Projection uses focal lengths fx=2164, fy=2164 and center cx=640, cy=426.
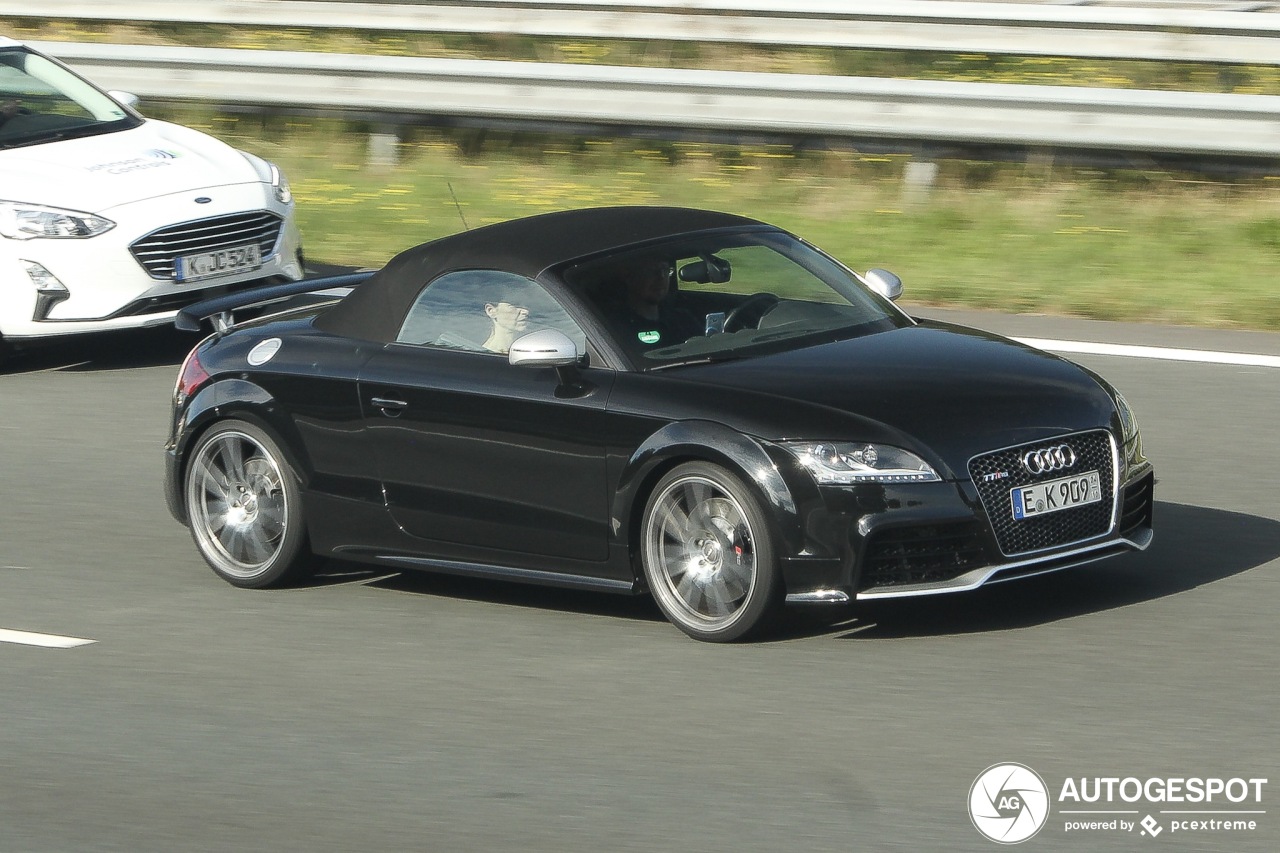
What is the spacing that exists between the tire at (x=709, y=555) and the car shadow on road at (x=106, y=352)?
5.60m

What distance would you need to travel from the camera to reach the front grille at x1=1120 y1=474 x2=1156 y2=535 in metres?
6.95

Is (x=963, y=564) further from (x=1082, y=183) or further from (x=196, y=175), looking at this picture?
(x=1082, y=183)

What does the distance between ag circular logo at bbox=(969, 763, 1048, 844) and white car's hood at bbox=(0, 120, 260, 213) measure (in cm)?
742

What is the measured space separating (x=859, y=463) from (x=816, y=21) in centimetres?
953

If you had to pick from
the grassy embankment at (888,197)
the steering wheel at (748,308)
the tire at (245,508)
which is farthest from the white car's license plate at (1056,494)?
the grassy embankment at (888,197)

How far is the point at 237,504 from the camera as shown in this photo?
7.98 metres

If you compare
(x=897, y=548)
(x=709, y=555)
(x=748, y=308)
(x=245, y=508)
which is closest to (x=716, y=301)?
(x=748, y=308)

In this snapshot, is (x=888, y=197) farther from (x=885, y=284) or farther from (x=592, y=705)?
(x=592, y=705)

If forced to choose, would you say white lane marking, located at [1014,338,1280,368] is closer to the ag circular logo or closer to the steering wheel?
the steering wheel

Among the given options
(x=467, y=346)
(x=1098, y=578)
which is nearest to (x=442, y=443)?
(x=467, y=346)

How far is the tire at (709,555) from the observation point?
21.5 ft

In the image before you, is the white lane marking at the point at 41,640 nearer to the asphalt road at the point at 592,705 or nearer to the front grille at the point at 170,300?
the asphalt road at the point at 592,705

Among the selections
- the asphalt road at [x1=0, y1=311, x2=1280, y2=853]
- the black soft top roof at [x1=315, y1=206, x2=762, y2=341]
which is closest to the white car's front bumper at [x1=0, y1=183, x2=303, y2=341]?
the asphalt road at [x1=0, y1=311, x2=1280, y2=853]

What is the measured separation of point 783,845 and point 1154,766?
1.07 meters
